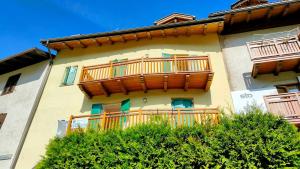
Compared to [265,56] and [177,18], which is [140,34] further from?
[265,56]

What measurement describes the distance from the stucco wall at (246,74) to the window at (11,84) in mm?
14485

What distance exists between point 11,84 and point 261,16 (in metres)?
17.7

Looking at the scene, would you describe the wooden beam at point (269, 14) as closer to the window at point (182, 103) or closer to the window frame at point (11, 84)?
the window at point (182, 103)

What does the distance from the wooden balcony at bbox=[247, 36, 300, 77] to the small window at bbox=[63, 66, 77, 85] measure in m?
10.8

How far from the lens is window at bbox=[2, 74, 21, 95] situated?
52.6 feet

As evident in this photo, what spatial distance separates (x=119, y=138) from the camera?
9297mm

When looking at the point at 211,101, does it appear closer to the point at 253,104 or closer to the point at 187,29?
the point at 253,104

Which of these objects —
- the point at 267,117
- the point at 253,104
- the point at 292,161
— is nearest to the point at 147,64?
the point at 253,104

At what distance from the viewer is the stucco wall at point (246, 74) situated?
39.1 feet

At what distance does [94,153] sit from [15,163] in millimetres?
5868

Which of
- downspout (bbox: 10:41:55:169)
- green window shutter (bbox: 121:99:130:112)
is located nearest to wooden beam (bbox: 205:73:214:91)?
green window shutter (bbox: 121:99:130:112)

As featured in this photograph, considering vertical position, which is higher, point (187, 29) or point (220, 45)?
point (187, 29)

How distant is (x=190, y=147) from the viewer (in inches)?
343

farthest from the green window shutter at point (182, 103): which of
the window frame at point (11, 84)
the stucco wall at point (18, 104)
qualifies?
the window frame at point (11, 84)
